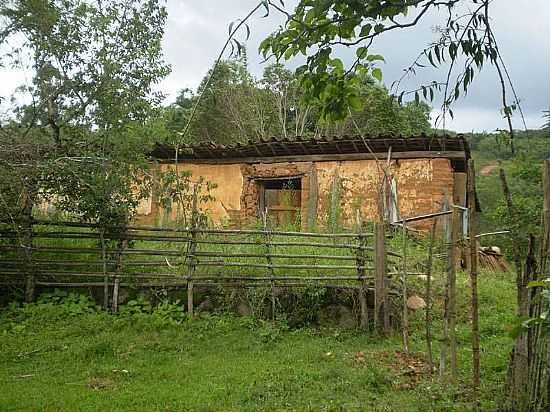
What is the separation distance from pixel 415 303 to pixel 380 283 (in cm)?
78

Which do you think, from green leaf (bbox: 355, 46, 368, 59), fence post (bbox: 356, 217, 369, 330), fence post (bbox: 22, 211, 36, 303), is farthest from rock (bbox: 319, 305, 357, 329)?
green leaf (bbox: 355, 46, 368, 59)

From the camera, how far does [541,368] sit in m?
2.87

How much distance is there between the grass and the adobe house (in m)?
2.71

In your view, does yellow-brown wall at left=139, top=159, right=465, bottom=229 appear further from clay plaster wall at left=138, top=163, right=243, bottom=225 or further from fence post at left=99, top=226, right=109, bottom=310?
fence post at left=99, top=226, right=109, bottom=310

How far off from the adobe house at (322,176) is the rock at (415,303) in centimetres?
239

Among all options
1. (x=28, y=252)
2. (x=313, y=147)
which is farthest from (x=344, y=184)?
(x=28, y=252)

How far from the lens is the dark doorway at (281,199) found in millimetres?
11457

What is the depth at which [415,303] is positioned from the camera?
7.03 meters

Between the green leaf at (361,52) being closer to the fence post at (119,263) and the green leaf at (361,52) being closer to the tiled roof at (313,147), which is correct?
the fence post at (119,263)

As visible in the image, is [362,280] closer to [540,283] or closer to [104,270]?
[104,270]

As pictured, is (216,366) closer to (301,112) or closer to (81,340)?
(81,340)

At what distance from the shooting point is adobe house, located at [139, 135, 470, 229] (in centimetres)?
988

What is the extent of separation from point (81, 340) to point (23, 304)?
4.44 ft

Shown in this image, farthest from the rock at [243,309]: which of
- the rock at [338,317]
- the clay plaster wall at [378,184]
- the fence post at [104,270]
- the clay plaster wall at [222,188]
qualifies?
the clay plaster wall at [222,188]
